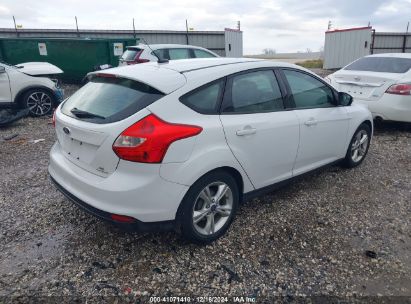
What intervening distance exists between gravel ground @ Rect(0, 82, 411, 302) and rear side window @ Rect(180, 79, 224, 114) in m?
1.23

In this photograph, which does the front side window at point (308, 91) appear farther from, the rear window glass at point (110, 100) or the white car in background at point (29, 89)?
the white car in background at point (29, 89)

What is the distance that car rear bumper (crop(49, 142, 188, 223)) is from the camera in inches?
96.5

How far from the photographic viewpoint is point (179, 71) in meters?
Answer: 2.90

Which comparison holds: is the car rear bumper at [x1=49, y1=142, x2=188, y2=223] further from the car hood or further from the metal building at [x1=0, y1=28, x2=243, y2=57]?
the metal building at [x1=0, y1=28, x2=243, y2=57]

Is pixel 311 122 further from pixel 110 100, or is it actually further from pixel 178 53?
pixel 178 53

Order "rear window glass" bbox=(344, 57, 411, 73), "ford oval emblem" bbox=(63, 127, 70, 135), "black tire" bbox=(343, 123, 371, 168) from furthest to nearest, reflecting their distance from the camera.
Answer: "rear window glass" bbox=(344, 57, 411, 73) → "black tire" bbox=(343, 123, 371, 168) → "ford oval emblem" bbox=(63, 127, 70, 135)

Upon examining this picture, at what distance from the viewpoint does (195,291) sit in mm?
2486

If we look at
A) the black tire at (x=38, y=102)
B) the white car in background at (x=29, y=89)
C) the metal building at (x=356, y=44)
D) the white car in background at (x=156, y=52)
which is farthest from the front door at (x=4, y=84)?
the metal building at (x=356, y=44)

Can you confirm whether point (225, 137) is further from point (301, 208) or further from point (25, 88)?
point (25, 88)

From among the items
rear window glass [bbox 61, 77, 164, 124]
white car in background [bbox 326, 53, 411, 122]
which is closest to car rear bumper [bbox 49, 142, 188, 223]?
rear window glass [bbox 61, 77, 164, 124]

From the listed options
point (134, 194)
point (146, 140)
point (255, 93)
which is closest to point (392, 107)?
point (255, 93)

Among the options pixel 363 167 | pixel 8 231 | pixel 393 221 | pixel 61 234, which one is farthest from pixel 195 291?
pixel 363 167

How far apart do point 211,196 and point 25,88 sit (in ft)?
21.2

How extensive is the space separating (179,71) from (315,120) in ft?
5.45
